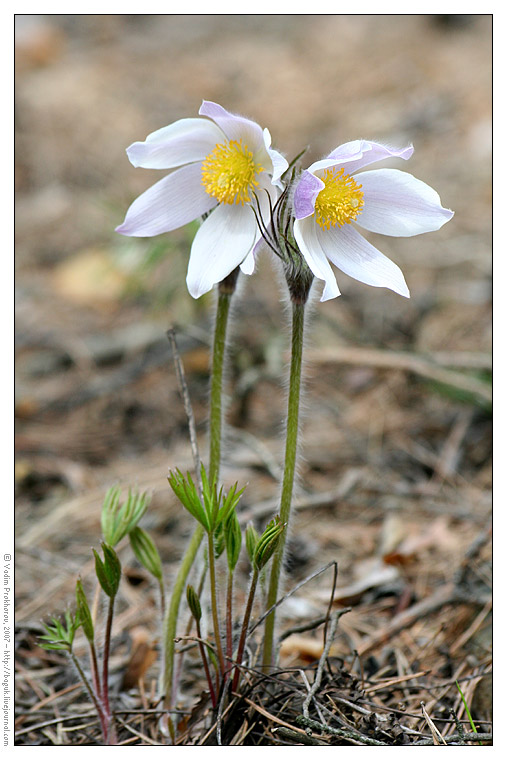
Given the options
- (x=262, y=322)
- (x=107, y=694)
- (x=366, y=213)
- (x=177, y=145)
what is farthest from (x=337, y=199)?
(x=262, y=322)

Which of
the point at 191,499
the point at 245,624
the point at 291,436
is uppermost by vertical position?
the point at 291,436

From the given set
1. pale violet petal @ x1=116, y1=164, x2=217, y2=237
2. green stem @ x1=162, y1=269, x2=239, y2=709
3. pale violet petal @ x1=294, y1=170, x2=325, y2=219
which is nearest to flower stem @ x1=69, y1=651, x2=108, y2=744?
green stem @ x1=162, y1=269, x2=239, y2=709

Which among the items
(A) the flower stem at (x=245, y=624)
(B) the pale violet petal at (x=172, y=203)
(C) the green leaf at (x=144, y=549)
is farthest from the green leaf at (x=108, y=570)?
(B) the pale violet petal at (x=172, y=203)

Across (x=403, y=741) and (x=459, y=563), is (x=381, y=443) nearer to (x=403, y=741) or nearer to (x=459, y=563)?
(x=459, y=563)

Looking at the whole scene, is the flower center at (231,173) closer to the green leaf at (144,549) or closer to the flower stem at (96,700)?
the green leaf at (144,549)

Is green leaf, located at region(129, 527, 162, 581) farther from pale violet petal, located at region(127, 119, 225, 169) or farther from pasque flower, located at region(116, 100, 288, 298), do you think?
pale violet petal, located at region(127, 119, 225, 169)

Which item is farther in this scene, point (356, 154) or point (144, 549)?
point (144, 549)

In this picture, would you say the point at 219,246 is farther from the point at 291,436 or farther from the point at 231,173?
the point at 291,436
